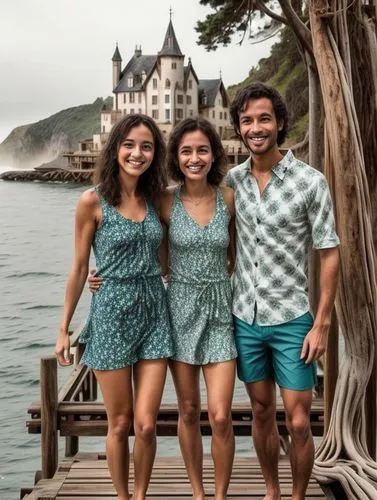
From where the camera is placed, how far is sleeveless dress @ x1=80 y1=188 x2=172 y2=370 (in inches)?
107

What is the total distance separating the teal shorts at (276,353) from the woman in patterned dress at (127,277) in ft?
0.78

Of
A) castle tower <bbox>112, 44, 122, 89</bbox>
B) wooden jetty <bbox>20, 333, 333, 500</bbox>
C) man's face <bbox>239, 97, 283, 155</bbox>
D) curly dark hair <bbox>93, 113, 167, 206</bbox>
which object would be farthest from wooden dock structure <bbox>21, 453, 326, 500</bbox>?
castle tower <bbox>112, 44, 122, 89</bbox>

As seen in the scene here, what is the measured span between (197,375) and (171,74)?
60820 mm

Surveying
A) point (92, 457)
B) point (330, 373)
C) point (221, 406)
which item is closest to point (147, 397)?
point (221, 406)

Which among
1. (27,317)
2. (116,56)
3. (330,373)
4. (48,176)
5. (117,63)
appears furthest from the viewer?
(48,176)

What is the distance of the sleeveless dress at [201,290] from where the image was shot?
272cm

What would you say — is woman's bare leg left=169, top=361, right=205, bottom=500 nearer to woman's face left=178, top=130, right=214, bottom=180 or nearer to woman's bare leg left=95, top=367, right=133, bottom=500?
woman's bare leg left=95, top=367, right=133, bottom=500

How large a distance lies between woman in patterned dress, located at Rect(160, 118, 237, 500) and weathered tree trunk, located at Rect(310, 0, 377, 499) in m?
0.68

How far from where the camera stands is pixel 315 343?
2648 mm

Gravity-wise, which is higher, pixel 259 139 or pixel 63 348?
pixel 259 139

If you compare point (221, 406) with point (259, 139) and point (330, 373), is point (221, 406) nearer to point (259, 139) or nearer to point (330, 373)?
point (259, 139)

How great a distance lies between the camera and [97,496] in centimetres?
318

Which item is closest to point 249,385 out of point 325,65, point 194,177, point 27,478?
point 194,177

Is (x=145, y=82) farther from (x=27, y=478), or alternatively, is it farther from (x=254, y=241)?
(x=254, y=241)
